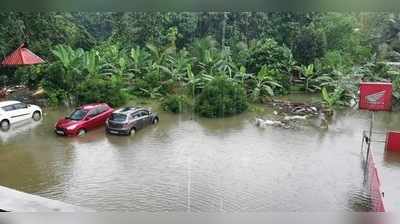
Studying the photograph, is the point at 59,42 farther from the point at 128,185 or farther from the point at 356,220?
the point at 356,220

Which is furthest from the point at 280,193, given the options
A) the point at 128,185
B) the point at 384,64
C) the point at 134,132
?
the point at 384,64

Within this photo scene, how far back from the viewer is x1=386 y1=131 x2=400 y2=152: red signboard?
16.9ft

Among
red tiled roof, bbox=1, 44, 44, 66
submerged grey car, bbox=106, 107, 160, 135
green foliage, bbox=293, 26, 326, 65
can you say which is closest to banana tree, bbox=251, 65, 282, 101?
green foliage, bbox=293, 26, 326, 65

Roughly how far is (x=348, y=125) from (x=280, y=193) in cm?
264

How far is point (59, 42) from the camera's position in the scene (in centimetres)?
805

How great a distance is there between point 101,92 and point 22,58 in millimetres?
1747

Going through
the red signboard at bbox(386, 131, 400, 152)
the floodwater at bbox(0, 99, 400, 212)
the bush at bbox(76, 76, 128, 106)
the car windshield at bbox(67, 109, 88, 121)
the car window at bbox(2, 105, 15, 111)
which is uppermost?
the bush at bbox(76, 76, 128, 106)

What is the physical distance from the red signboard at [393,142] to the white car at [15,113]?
4.67 m

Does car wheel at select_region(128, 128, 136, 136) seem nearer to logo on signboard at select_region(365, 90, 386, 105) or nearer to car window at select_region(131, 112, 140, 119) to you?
car window at select_region(131, 112, 140, 119)

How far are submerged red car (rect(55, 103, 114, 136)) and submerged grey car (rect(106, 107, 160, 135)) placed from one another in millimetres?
295

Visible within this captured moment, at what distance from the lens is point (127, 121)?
5656 mm

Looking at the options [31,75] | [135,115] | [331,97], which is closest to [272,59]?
[331,97]

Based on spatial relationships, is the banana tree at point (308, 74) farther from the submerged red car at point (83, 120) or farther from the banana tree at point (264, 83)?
the submerged red car at point (83, 120)

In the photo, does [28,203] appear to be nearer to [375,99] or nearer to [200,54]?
[375,99]
